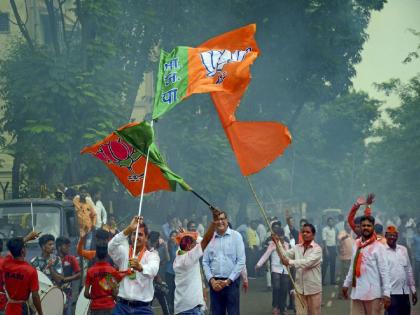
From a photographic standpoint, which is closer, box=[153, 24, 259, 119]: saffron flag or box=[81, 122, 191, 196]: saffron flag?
box=[81, 122, 191, 196]: saffron flag

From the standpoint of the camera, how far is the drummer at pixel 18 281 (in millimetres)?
11391

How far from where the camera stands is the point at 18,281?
11.4 metres

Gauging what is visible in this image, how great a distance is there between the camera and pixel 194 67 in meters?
11.5

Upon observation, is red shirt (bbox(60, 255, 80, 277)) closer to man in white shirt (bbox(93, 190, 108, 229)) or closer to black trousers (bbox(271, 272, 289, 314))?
black trousers (bbox(271, 272, 289, 314))

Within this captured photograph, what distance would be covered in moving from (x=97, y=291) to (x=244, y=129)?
2566 mm

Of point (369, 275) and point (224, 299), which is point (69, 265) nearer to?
point (224, 299)

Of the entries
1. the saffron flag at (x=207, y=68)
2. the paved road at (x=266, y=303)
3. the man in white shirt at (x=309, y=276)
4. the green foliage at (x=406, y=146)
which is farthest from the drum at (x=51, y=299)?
the green foliage at (x=406, y=146)

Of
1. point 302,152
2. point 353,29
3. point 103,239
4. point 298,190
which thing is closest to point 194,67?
point 103,239

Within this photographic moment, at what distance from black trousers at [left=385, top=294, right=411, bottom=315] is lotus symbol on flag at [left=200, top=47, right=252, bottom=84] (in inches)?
150

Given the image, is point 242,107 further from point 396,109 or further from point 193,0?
point 396,109

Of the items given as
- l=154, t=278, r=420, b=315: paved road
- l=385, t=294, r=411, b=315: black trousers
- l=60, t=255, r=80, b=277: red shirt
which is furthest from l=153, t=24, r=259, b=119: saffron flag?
l=154, t=278, r=420, b=315: paved road

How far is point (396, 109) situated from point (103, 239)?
133ft

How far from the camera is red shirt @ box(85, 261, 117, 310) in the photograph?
11922 mm

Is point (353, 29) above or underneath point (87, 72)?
above
